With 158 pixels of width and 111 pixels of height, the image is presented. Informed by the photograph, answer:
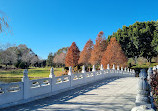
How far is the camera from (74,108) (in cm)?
611

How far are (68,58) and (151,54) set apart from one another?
24.6 meters

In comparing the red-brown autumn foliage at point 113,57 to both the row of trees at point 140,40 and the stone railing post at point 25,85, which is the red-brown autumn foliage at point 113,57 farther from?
the stone railing post at point 25,85

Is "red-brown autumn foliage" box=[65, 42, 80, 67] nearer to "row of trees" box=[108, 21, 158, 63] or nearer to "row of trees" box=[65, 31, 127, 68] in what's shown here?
"row of trees" box=[65, 31, 127, 68]

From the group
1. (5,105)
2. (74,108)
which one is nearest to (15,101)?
(5,105)

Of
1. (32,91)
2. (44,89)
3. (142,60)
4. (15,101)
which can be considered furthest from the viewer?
(142,60)

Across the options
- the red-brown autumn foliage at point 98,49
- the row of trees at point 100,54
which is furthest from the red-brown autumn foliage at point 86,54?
the red-brown autumn foliage at point 98,49

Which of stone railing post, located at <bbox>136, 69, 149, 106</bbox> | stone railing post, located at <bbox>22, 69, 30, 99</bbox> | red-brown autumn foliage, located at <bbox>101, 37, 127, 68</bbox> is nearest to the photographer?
stone railing post, located at <bbox>136, 69, 149, 106</bbox>

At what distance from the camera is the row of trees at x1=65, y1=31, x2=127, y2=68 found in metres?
35.5

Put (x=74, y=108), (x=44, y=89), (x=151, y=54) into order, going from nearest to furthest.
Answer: (x=74, y=108) → (x=44, y=89) → (x=151, y=54)

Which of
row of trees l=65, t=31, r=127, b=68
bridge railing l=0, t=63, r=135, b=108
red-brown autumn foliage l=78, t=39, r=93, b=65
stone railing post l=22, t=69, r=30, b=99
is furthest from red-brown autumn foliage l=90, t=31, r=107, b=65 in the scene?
stone railing post l=22, t=69, r=30, b=99

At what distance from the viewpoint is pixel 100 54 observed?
4234 cm

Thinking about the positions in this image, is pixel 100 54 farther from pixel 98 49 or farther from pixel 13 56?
pixel 13 56

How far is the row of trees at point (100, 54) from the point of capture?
35469mm

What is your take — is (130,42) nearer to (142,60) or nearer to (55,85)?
(142,60)
